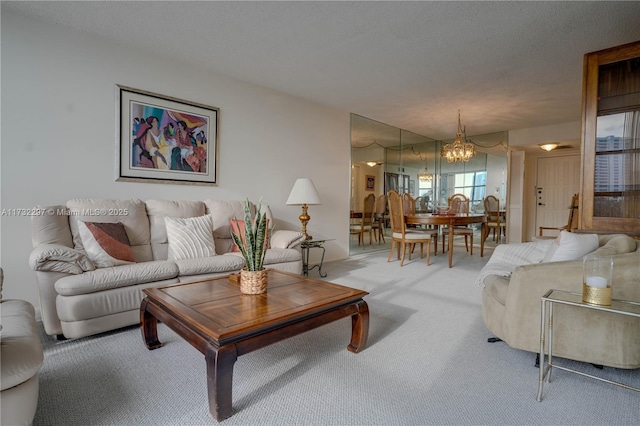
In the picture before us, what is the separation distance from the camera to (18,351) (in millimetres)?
1037

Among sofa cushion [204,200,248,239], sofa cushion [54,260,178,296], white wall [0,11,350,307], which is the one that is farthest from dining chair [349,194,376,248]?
sofa cushion [54,260,178,296]

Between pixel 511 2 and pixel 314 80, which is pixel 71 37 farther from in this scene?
pixel 511 2

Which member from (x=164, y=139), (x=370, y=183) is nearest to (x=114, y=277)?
(x=164, y=139)

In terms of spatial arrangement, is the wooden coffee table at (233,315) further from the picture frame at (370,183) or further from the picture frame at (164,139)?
the picture frame at (370,183)

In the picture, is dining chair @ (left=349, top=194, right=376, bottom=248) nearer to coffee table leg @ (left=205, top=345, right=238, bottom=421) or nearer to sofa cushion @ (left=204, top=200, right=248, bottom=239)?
sofa cushion @ (left=204, top=200, right=248, bottom=239)

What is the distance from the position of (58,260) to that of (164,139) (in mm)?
1603

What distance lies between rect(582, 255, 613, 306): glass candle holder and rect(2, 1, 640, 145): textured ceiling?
1980mm

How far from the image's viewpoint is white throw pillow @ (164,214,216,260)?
278 cm

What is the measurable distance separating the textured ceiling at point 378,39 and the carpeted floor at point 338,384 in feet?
7.78

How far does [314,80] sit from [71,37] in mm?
2316

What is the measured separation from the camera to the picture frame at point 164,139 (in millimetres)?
2977

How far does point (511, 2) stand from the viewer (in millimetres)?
2318

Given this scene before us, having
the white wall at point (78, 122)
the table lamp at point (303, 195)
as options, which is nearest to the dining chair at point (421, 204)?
the table lamp at point (303, 195)

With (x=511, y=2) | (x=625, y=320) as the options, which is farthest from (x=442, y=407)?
(x=511, y=2)
